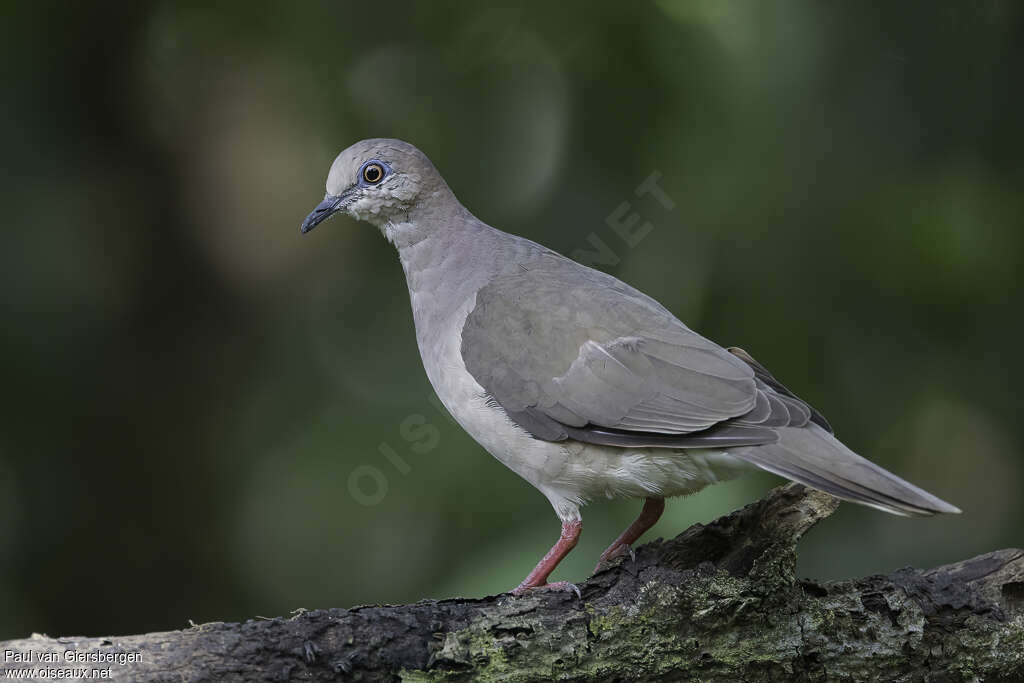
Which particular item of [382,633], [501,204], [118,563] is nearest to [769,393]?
[382,633]

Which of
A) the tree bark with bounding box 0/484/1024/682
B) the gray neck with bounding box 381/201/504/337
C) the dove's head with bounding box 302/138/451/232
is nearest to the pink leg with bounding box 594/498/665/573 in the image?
the tree bark with bounding box 0/484/1024/682

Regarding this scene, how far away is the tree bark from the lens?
2.61 metres

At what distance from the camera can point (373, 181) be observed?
3.95 meters

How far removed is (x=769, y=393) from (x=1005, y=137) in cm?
269

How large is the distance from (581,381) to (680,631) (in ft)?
2.92

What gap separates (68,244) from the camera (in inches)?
199

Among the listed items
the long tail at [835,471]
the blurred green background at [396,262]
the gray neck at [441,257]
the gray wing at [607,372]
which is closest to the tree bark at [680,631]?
the long tail at [835,471]

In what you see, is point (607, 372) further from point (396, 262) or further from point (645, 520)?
point (396, 262)

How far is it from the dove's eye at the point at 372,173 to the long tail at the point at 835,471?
1776 millimetres

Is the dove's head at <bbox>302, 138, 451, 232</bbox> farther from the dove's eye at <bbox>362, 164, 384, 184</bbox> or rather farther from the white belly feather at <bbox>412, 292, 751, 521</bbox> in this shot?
the white belly feather at <bbox>412, 292, 751, 521</bbox>

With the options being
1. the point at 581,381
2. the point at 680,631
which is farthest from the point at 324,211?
the point at 680,631

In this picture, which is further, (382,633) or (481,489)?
(481,489)

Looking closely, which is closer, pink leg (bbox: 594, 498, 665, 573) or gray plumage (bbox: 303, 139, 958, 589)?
gray plumage (bbox: 303, 139, 958, 589)

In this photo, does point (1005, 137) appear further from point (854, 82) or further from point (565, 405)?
point (565, 405)
